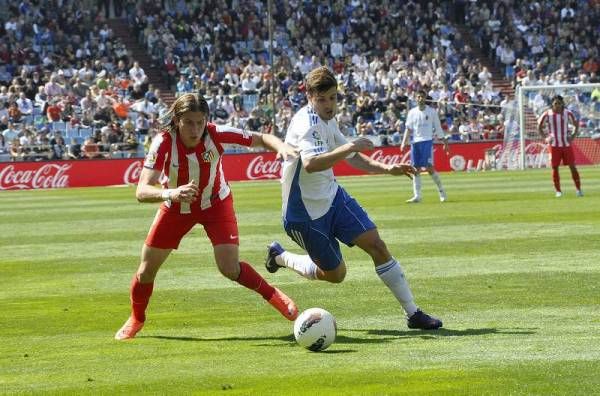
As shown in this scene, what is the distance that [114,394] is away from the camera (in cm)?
771

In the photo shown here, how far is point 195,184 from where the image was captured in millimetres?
9969

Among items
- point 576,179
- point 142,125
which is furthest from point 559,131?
point 142,125

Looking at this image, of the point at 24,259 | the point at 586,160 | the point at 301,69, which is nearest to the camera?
the point at 24,259

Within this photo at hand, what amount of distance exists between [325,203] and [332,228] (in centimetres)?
22

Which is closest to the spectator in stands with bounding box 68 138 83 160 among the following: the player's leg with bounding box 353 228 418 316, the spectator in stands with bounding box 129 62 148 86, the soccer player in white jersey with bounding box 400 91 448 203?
the spectator in stands with bounding box 129 62 148 86

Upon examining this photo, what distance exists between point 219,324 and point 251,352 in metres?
1.79

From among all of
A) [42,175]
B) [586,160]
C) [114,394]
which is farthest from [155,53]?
[114,394]

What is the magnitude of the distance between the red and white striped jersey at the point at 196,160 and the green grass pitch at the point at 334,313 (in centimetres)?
118

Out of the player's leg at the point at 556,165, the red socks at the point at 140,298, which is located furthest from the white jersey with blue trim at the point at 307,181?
the player's leg at the point at 556,165

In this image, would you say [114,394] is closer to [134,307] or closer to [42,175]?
[134,307]

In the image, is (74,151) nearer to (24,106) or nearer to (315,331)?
(24,106)

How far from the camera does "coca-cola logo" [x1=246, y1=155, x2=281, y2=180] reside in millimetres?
43438

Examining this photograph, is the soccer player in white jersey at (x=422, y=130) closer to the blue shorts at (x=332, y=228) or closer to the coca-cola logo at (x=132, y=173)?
the coca-cola logo at (x=132, y=173)

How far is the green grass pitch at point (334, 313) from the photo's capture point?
796 centimetres
